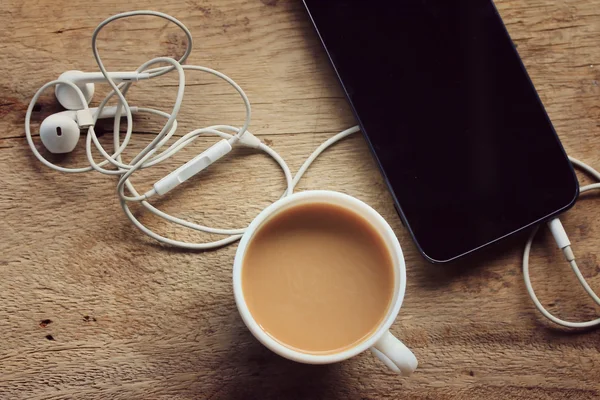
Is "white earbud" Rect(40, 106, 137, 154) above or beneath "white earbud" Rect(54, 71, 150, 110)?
beneath

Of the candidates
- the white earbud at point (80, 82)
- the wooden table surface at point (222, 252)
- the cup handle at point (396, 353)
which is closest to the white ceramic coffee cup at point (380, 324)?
the cup handle at point (396, 353)

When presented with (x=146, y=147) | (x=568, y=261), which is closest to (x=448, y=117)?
(x=568, y=261)

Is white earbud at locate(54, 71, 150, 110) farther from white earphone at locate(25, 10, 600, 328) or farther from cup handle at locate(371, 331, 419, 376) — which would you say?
cup handle at locate(371, 331, 419, 376)

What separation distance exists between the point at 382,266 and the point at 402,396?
20cm

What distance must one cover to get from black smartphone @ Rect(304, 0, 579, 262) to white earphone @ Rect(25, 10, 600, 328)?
0.05 metres

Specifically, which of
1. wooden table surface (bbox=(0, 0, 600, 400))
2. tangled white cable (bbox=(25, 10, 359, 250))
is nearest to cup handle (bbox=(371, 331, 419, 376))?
wooden table surface (bbox=(0, 0, 600, 400))

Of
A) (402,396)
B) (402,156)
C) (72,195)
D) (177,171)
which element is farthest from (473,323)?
(72,195)

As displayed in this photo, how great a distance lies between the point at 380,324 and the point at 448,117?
271 millimetres

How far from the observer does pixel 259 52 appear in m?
0.70

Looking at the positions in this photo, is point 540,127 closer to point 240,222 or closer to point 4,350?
point 240,222

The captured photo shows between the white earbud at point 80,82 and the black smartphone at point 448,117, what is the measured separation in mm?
237

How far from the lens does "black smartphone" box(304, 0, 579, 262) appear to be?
0.66m

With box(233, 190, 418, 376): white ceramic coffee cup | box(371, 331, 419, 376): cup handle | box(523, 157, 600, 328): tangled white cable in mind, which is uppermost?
box(233, 190, 418, 376): white ceramic coffee cup

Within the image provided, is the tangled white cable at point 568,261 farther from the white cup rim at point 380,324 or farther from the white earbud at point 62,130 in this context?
the white earbud at point 62,130
